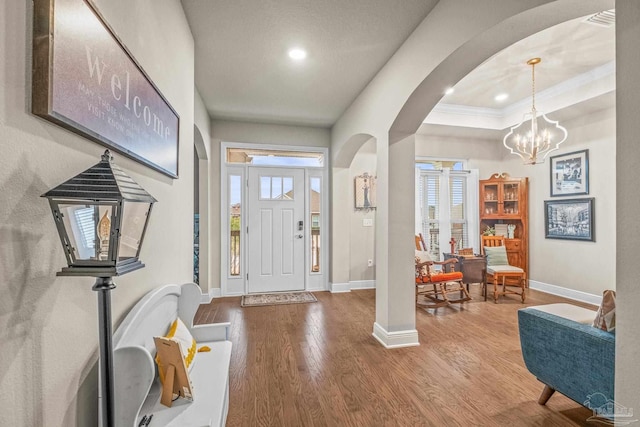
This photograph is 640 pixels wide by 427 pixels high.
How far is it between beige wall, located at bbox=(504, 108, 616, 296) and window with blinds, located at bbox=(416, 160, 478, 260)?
3.32 ft

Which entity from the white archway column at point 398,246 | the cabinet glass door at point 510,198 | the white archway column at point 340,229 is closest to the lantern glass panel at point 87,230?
the white archway column at point 398,246

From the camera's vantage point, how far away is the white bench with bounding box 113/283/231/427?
966 millimetres

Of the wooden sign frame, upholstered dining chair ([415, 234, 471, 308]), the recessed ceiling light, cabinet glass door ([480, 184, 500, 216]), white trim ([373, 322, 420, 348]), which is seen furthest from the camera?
cabinet glass door ([480, 184, 500, 216])

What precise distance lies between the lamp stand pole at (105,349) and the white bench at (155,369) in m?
0.15

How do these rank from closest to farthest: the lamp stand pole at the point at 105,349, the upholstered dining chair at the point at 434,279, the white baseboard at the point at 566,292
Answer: the lamp stand pole at the point at 105,349
the upholstered dining chair at the point at 434,279
the white baseboard at the point at 566,292

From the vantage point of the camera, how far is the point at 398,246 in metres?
2.87

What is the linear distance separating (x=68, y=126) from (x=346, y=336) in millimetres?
2885

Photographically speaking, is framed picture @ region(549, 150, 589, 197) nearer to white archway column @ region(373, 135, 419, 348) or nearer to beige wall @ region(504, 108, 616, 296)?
beige wall @ region(504, 108, 616, 296)

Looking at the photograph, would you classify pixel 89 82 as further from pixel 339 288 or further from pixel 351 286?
pixel 351 286

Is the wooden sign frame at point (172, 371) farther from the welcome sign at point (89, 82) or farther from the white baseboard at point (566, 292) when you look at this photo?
the white baseboard at point (566, 292)

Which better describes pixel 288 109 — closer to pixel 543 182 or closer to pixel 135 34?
pixel 135 34

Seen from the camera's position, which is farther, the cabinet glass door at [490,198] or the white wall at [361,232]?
the cabinet glass door at [490,198]

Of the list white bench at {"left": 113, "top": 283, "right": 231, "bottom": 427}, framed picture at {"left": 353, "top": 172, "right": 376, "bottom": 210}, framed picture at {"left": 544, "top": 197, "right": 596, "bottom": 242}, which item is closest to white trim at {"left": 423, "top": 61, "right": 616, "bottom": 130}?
framed picture at {"left": 353, "top": 172, "right": 376, "bottom": 210}

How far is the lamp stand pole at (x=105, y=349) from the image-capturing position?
76cm
